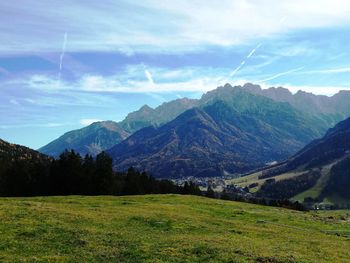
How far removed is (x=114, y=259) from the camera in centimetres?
2838

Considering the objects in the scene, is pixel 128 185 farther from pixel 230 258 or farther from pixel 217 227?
pixel 230 258

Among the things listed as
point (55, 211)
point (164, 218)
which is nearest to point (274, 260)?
point (164, 218)

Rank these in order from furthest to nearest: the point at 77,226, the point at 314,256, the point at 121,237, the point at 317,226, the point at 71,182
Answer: the point at 71,182 → the point at 317,226 → the point at 77,226 → the point at 121,237 → the point at 314,256

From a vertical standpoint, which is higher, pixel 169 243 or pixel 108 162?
pixel 108 162

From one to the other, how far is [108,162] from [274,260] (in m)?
93.6

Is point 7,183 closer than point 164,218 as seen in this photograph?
No

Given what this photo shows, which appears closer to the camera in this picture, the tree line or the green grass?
the green grass

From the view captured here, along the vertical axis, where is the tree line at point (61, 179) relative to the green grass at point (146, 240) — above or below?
above

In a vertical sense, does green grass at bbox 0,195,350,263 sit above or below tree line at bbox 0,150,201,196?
below

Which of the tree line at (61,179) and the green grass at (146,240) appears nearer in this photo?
the green grass at (146,240)

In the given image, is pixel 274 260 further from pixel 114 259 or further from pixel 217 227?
pixel 217 227

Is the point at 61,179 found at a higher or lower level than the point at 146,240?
higher

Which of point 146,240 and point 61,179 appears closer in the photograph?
point 146,240

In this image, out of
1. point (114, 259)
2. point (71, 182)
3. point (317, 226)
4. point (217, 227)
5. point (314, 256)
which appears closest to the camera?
point (114, 259)
